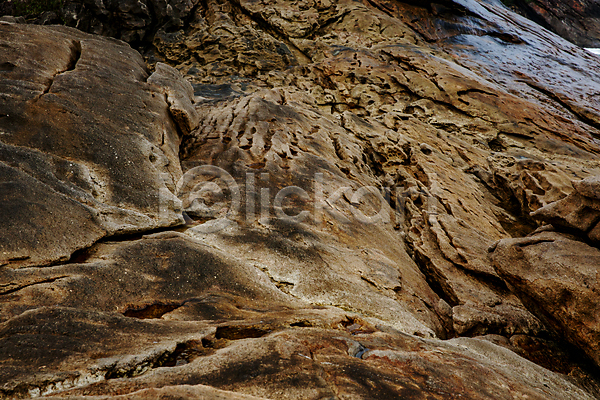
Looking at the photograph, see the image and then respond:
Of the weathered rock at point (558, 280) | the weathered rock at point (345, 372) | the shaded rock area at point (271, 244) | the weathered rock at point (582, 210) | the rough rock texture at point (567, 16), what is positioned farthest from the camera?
the rough rock texture at point (567, 16)

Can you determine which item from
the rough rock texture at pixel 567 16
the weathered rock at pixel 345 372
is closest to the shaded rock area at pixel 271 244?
the weathered rock at pixel 345 372

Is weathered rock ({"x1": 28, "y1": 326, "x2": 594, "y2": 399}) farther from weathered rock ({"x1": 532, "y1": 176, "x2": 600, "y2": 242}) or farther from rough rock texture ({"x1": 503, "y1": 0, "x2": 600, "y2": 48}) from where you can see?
rough rock texture ({"x1": 503, "y1": 0, "x2": 600, "y2": 48})

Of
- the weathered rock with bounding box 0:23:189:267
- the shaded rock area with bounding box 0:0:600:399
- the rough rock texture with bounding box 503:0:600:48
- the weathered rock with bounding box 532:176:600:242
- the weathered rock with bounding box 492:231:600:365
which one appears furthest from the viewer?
the rough rock texture with bounding box 503:0:600:48

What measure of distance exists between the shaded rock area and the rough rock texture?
36656 mm

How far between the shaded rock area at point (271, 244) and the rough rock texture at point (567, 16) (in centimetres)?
3666

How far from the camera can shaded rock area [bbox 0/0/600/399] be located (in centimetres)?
430

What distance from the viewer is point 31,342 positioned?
380 centimetres

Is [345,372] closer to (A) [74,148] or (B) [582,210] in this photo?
(B) [582,210]

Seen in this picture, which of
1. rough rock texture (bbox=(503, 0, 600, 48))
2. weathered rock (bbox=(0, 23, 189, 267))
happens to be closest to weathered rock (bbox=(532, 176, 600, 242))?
weathered rock (bbox=(0, 23, 189, 267))

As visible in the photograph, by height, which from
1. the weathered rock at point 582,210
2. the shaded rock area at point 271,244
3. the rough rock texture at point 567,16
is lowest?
the shaded rock area at point 271,244

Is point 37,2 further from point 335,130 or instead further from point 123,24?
point 335,130

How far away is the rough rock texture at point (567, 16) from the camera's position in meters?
44.9

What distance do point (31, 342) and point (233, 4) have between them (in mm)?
29048

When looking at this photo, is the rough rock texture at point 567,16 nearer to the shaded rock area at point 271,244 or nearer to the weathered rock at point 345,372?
the shaded rock area at point 271,244
